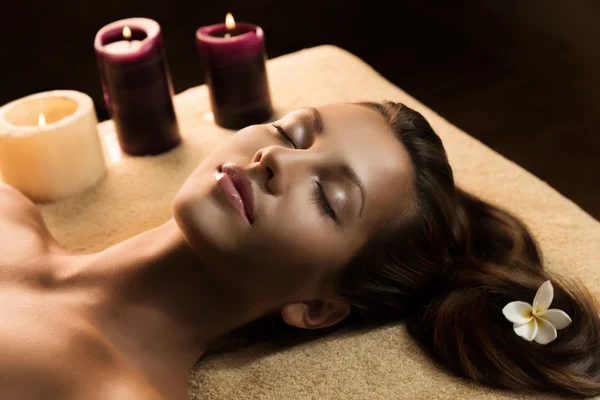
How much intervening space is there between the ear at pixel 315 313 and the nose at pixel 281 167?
215 mm

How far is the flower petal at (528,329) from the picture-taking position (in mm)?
1129

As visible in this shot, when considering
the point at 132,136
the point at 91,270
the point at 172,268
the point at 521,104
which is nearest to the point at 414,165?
the point at 172,268

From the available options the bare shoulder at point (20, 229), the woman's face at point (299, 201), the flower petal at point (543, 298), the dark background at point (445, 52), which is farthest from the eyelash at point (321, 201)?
the dark background at point (445, 52)

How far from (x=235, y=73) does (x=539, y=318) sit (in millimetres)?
859

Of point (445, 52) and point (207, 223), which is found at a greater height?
point (207, 223)

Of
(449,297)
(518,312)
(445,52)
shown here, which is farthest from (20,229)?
(445,52)

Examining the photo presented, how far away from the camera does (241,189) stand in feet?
A: 3.46

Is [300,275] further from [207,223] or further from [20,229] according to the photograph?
[20,229]

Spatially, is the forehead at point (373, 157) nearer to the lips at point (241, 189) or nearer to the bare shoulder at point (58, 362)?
the lips at point (241, 189)

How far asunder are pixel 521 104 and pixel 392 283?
134 centimetres

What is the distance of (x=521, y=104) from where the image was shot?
2307 millimetres

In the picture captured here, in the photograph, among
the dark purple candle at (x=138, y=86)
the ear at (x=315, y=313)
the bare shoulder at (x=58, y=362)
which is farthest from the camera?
the dark purple candle at (x=138, y=86)

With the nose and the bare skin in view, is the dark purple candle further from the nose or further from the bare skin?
the nose

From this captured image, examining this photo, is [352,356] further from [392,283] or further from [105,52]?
[105,52]
